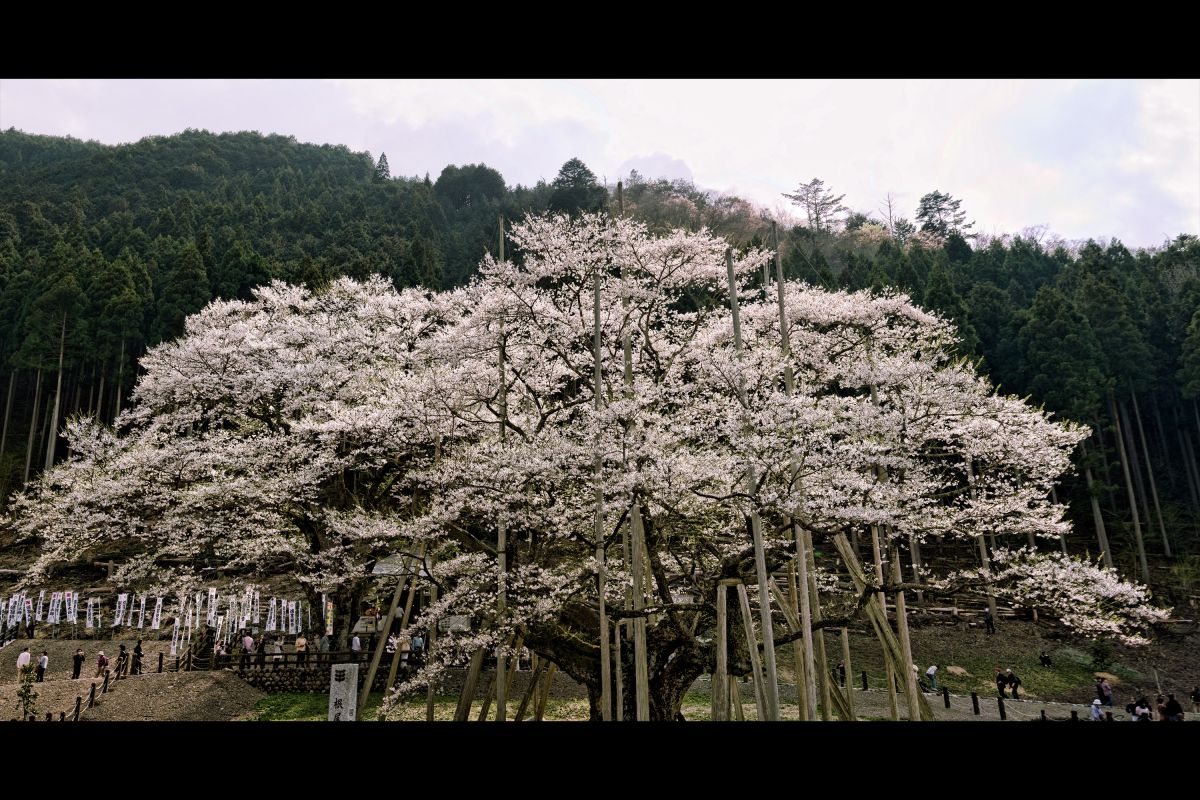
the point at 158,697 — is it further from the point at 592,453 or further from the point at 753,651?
the point at 753,651

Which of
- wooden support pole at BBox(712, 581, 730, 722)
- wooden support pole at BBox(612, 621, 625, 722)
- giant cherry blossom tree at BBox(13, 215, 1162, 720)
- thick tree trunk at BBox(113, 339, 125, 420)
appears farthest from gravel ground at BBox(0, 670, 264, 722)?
thick tree trunk at BBox(113, 339, 125, 420)

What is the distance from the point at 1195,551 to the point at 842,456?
16.9 metres

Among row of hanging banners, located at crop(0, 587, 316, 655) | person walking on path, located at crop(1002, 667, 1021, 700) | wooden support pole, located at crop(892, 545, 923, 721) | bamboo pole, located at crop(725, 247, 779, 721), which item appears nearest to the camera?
bamboo pole, located at crop(725, 247, 779, 721)

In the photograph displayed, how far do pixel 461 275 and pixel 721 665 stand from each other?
2487 centimetres

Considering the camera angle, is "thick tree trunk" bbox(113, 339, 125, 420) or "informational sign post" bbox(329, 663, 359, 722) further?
"thick tree trunk" bbox(113, 339, 125, 420)

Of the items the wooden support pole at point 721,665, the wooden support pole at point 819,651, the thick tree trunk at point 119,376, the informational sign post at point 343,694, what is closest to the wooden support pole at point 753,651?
the wooden support pole at point 721,665

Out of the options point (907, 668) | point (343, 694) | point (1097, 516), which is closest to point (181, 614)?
point (343, 694)

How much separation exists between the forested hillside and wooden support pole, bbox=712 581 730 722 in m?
6.15

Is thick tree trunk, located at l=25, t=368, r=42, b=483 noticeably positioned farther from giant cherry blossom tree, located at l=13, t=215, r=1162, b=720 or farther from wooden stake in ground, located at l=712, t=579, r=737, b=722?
wooden stake in ground, located at l=712, t=579, r=737, b=722

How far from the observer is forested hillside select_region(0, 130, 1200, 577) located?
19.0 meters

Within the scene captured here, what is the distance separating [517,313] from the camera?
9766mm

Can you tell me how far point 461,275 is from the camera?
96.4ft
